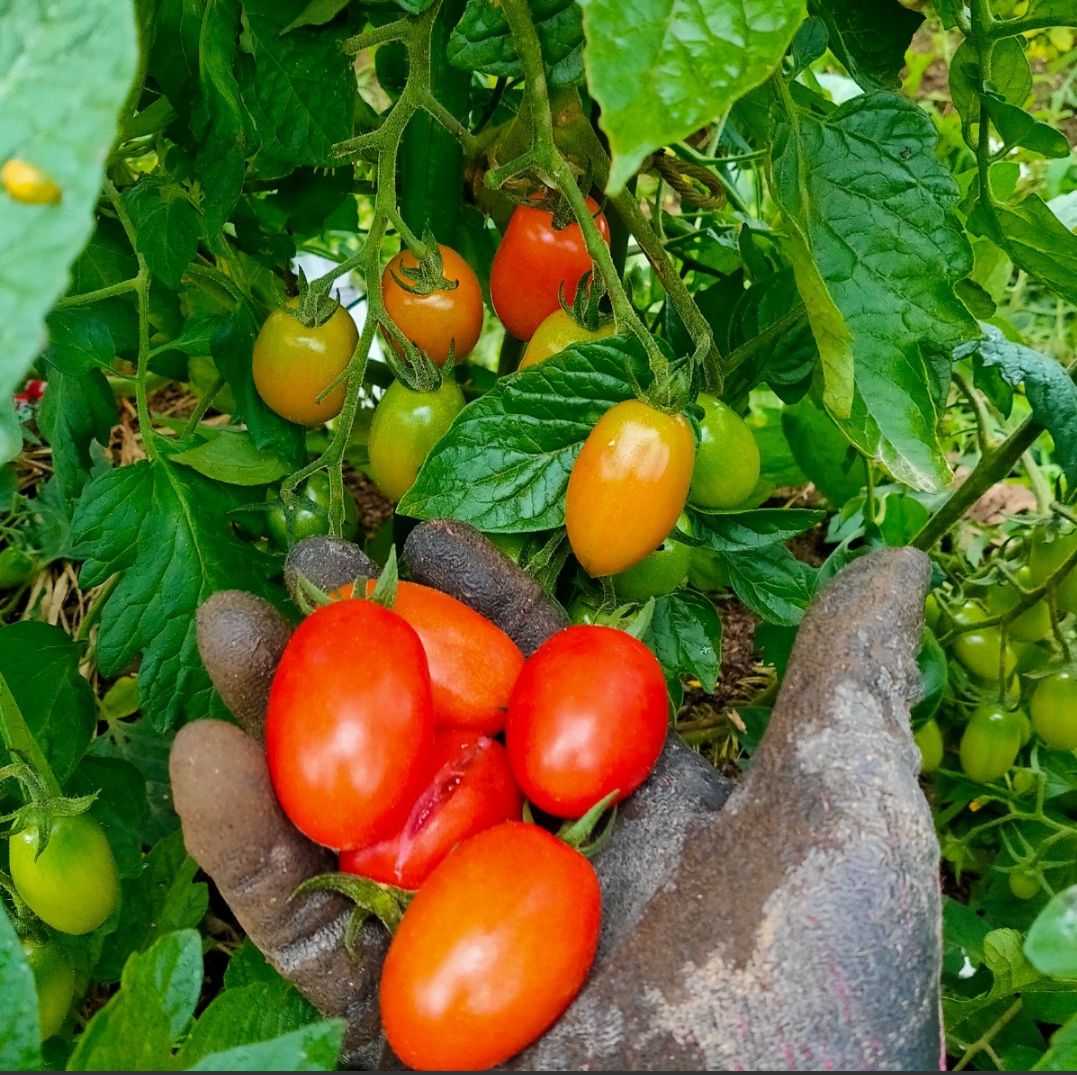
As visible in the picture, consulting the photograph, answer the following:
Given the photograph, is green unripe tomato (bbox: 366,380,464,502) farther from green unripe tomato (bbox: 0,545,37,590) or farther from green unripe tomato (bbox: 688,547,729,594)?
green unripe tomato (bbox: 0,545,37,590)

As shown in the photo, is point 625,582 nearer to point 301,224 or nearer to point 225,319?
point 225,319

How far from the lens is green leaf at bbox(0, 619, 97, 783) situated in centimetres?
101

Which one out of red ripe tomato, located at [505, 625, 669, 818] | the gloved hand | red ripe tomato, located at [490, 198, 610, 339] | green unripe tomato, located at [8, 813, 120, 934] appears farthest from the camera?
red ripe tomato, located at [490, 198, 610, 339]

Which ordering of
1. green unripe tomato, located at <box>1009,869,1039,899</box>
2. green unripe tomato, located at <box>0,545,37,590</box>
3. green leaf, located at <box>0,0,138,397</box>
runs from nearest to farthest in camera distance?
1. green leaf, located at <box>0,0,138,397</box>
2. green unripe tomato, located at <box>1009,869,1039,899</box>
3. green unripe tomato, located at <box>0,545,37,590</box>

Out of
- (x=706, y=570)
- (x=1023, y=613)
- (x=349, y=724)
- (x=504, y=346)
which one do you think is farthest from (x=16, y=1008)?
(x=1023, y=613)

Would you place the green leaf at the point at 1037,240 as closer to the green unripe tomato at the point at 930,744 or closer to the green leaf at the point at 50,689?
the green unripe tomato at the point at 930,744

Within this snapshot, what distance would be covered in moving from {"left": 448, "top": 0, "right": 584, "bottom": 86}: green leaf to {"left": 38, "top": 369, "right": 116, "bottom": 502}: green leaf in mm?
530

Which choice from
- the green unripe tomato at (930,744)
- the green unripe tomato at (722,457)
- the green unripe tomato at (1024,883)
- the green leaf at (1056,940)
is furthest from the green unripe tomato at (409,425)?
the green unripe tomato at (1024,883)

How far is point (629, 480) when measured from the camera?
0.76 metres

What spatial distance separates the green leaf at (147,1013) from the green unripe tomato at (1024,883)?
94 centimetres

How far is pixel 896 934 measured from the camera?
61 centimetres

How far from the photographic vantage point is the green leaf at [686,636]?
98cm

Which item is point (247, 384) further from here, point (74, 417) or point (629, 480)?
point (629, 480)

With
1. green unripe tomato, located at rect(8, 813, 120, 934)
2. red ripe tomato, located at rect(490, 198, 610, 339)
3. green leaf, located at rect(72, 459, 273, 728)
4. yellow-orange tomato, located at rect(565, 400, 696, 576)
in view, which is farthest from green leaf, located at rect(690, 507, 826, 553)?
green unripe tomato, located at rect(8, 813, 120, 934)
